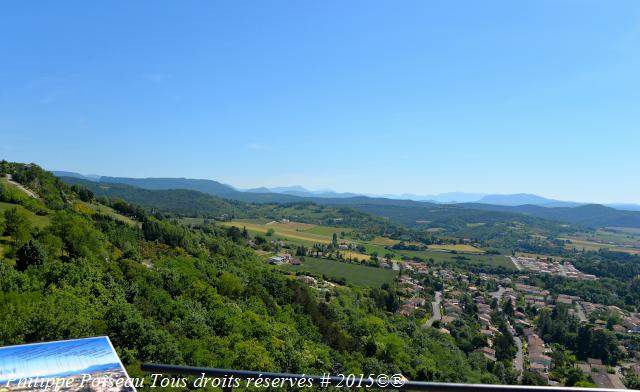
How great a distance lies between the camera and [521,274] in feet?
293

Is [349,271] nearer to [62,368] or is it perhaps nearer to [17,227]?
[17,227]

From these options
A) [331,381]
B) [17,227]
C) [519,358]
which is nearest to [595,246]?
[519,358]

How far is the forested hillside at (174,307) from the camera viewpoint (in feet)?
58.8

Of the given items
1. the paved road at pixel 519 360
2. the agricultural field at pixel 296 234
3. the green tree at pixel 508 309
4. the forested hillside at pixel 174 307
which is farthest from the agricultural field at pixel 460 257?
the forested hillside at pixel 174 307

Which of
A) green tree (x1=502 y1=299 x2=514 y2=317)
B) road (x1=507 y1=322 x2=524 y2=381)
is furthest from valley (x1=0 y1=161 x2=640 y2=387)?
green tree (x1=502 y1=299 x2=514 y2=317)

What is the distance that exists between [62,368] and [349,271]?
68057 millimetres

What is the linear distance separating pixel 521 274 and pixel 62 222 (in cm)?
8967

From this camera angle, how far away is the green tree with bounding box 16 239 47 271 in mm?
23406

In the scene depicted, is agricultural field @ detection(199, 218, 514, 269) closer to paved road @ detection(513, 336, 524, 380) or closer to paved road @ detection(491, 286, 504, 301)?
paved road @ detection(491, 286, 504, 301)

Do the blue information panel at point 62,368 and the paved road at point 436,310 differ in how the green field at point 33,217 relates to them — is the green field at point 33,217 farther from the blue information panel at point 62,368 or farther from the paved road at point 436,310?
the paved road at point 436,310

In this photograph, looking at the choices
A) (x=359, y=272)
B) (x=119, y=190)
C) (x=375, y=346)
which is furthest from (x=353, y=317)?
(x=119, y=190)

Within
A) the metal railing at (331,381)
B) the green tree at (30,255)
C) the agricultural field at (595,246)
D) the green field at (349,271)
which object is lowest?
the agricultural field at (595,246)

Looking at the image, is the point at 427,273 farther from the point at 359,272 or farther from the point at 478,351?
the point at 478,351

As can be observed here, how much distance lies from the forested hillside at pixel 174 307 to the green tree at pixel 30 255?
8 centimetres
